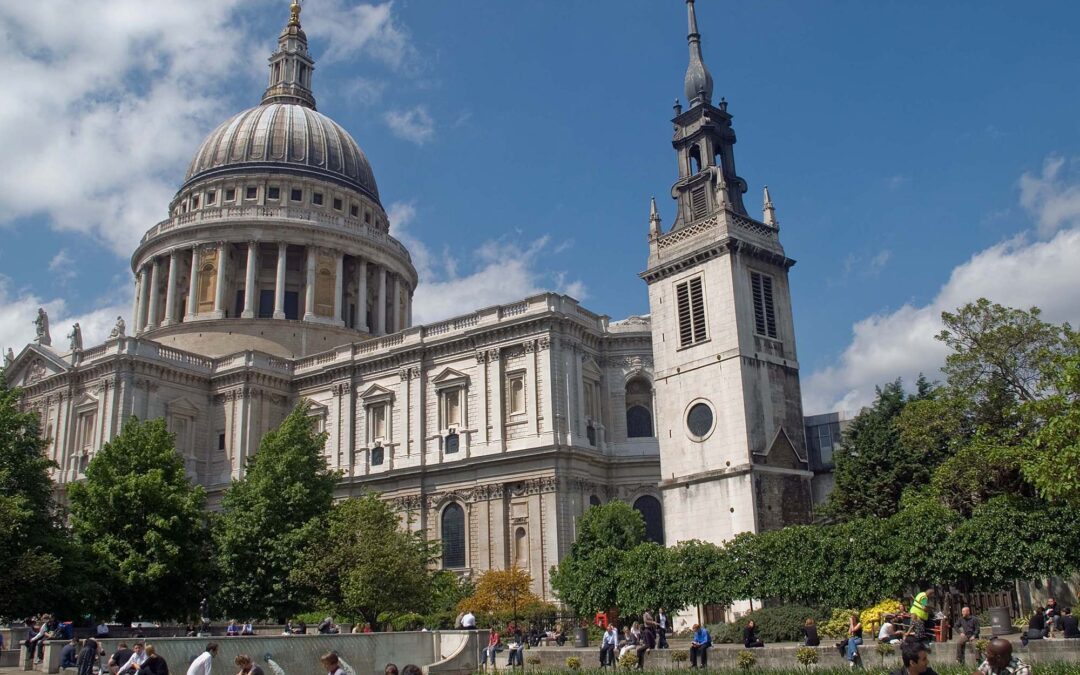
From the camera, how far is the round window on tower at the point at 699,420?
40.2 m

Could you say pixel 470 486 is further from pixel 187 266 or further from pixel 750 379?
pixel 187 266

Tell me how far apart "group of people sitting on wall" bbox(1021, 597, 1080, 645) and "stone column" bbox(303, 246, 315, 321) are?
5302 cm

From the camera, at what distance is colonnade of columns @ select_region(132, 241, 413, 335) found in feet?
229

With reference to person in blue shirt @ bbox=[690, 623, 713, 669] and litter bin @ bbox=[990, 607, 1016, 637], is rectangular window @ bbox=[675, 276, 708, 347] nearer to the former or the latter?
person in blue shirt @ bbox=[690, 623, 713, 669]

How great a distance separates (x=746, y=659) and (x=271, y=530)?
23.1m

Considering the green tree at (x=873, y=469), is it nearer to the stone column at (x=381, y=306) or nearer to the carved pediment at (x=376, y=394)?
the carved pediment at (x=376, y=394)

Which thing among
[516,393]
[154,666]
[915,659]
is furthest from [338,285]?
[915,659]

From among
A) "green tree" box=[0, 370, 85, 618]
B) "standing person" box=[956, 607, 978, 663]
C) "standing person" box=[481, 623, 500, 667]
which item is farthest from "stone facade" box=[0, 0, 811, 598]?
"green tree" box=[0, 370, 85, 618]

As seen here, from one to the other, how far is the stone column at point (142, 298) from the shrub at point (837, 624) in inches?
2253

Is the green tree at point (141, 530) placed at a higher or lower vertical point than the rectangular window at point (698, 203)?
lower

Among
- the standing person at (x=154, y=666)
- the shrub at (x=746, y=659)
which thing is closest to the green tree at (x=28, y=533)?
the standing person at (x=154, y=666)

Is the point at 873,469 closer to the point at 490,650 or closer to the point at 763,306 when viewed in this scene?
the point at 763,306

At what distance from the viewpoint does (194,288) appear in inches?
2776

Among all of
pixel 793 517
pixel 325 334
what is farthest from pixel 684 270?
pixel 325 334
